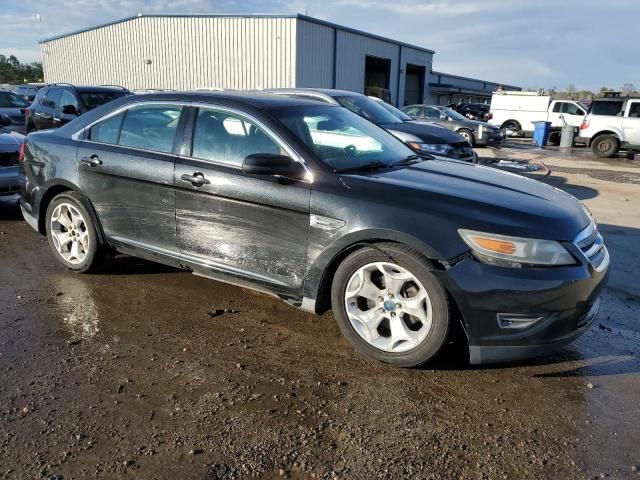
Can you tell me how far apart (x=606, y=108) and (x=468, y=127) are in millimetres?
4462

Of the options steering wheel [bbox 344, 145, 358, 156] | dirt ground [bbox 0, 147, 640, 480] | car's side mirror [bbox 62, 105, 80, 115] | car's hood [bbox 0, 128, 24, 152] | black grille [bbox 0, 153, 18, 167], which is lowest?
dirt ground [bbox 0, 147, 640, 480]

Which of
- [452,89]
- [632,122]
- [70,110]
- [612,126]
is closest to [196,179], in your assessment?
[70,110]

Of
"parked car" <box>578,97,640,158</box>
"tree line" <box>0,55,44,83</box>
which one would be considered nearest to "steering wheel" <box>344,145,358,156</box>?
"parked car" <box>578,97,640,158</box>

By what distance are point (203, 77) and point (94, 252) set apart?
28.0 meters

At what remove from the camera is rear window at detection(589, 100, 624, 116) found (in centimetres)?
1733

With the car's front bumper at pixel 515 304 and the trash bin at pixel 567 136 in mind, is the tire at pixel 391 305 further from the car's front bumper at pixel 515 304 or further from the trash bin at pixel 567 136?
the trash bin at pixel 567 136

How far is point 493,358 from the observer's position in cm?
304

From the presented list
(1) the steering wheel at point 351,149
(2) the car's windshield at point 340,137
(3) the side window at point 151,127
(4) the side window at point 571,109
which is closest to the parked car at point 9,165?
(3) the side window at point 151,127

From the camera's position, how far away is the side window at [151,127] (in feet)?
13.6

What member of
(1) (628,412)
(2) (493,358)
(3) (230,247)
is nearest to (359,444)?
(2) (493,358)

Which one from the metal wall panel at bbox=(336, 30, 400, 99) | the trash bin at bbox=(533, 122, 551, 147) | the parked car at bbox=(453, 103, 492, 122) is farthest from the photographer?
the parked car at bbox=(453, 103, 492, 122)

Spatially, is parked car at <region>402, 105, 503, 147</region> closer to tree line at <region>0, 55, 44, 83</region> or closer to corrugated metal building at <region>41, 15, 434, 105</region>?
corrugated metal building at <region>41, 15, 434, 105</region>

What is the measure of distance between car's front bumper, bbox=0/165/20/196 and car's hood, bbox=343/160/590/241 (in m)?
5.57

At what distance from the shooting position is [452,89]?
55812mm
